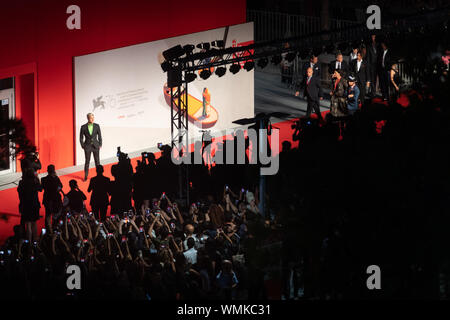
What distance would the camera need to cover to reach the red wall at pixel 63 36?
A: 1438 cm

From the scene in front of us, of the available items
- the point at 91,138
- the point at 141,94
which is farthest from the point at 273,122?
the point at 91,138

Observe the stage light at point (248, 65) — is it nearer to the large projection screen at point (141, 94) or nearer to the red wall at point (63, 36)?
the large projection screen at point (141, 94)

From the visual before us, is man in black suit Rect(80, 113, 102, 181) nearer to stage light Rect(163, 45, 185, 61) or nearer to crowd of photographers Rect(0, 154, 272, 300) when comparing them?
stage light Rect(163, 45, 185, 61)

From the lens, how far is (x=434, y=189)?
5.58m

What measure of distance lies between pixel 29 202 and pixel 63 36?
17.9 ft

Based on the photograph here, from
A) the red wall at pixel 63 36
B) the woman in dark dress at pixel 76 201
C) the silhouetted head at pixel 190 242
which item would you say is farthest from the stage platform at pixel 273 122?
the silhouetted head at pixel 190 242

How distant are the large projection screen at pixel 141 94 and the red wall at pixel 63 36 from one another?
0.70ft

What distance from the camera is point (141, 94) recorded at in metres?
15.8

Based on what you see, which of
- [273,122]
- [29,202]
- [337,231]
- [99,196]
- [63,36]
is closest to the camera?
[337,231]

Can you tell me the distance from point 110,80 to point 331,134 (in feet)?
32.9

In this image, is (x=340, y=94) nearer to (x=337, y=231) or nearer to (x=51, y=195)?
(x=51, y=195)
